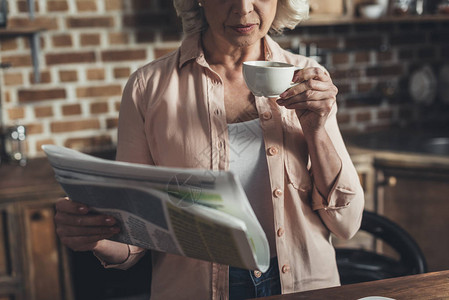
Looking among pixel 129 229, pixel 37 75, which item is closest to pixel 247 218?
pixel 129 229

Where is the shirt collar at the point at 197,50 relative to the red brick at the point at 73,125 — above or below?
above

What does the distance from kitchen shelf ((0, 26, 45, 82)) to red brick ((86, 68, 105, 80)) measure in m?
0.21

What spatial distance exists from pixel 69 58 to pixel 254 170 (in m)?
1.39

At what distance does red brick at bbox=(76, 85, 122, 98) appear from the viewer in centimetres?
232

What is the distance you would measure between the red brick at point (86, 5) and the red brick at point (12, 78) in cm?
39

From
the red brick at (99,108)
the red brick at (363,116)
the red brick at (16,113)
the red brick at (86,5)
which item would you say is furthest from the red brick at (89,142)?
the red brick at (363,116)

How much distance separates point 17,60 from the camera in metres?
2.21

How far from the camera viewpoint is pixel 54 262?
1.96 meters

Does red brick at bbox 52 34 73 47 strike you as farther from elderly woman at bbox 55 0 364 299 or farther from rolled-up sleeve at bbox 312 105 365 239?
rolled-up sleeve at bbox 312 105 365 239

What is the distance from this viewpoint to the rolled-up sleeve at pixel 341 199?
3.77 ft

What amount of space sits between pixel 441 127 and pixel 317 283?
6.37 ft

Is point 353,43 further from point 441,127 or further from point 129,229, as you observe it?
point 129,229

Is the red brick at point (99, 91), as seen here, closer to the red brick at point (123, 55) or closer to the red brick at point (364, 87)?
the red brick at point (123, 55)

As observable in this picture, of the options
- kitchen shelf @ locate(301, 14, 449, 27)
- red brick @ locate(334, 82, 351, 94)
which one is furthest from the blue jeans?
red brick @ locate(334, 82, 351, 94)
